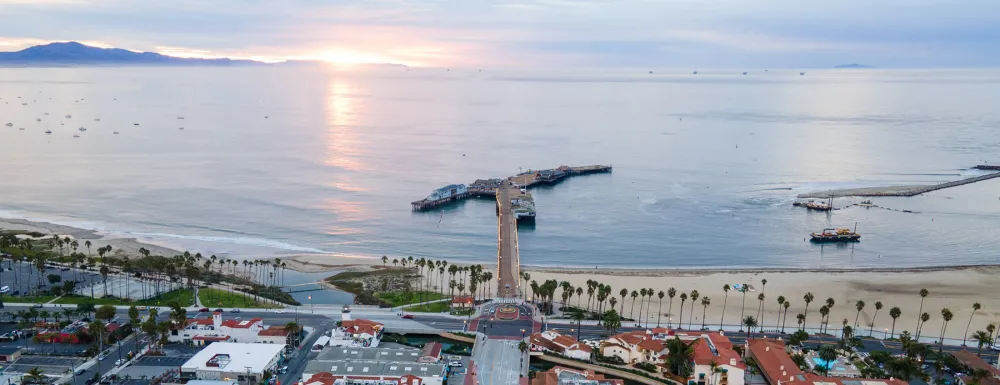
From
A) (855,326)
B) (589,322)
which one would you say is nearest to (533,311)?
(589,322)

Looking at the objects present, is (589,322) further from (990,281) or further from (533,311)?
(990,281)

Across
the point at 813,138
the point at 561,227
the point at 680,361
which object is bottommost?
the point at 680,361

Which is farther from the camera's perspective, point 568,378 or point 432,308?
point 432,308

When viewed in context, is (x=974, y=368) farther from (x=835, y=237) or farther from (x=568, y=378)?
(x=835, y=237)

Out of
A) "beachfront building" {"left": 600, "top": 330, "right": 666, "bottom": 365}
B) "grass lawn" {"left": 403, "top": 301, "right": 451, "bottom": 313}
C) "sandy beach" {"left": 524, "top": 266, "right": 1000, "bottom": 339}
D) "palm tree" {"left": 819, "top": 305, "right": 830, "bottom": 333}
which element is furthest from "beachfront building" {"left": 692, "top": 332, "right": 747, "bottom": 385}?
"grass lawn" {"left": 403, "top": 301, "right": 451, "bottom": 313}

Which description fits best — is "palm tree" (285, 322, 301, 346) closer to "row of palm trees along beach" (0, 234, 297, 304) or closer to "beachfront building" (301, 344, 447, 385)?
"beachfront building" (301, 344, 447, 385)

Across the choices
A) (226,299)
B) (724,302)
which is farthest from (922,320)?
(226,299)
